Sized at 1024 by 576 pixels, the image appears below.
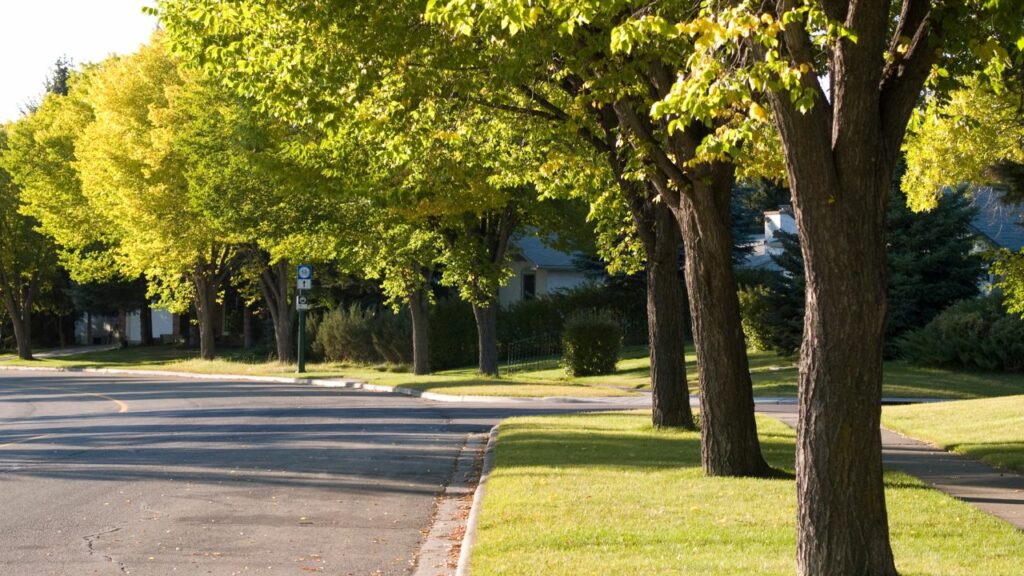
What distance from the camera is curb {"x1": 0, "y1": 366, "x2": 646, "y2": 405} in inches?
1113

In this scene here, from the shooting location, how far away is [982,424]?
19.5m

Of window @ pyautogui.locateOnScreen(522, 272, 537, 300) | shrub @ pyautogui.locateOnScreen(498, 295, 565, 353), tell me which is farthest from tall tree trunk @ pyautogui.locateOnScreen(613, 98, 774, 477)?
window @ pyautogui.locateOnScreen(522, 272, 537, 300)

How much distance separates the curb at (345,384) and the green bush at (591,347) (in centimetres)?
709

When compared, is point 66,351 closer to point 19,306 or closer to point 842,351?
point 19,306

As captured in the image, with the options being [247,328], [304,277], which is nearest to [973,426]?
[304,277]

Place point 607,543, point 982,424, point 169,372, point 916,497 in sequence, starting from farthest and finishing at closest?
point 169,372 → point 982,424 → point 916,497 → point 607,543

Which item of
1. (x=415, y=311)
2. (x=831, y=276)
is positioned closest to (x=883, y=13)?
(x=831, y=276)

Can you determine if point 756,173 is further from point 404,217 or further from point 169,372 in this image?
point 169,372

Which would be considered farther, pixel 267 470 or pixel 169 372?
pixel 169 372

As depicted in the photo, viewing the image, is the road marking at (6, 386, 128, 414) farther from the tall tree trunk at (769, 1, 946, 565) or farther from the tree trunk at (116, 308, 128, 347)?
the tree trunk at (116, 308, 128, 347)

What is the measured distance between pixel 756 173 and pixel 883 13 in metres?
10.1

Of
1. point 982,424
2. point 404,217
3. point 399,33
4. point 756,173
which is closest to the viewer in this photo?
point 399,33

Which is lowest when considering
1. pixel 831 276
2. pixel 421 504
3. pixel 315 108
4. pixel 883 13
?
pixel 421 504

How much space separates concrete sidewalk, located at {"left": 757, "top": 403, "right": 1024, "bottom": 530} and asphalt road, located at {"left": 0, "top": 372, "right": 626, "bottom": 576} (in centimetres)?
519
